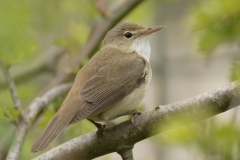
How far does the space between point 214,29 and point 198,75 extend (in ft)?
20.7

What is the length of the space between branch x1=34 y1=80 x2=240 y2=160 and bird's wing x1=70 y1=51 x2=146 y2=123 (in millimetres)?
262

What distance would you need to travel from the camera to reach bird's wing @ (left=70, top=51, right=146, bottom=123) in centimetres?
311

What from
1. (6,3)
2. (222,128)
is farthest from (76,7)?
(6,3)

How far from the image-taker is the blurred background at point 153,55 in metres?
1.89

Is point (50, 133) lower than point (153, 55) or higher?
lower

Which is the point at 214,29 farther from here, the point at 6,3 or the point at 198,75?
the point at 198,75

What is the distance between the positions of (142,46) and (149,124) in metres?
1.81

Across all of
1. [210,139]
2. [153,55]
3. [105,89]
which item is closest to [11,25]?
[210,139]

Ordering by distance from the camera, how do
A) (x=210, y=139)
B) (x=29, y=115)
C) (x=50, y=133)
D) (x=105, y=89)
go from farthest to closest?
1. (x=105, y=89)
2. (x=29, y=115)
3. (x=50, y=133)
4. (x=210, y=139)

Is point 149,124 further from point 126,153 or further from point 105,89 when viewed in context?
point 105,89

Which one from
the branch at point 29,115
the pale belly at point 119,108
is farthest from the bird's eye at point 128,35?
the pale belly at point 119,108

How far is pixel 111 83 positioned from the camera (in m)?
3.44

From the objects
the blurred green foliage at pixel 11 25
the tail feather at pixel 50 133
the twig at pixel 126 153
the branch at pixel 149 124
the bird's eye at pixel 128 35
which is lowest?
the blurred green foliage at pixel 11 25

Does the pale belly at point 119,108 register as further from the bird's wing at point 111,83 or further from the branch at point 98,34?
the branch at point 98,34
